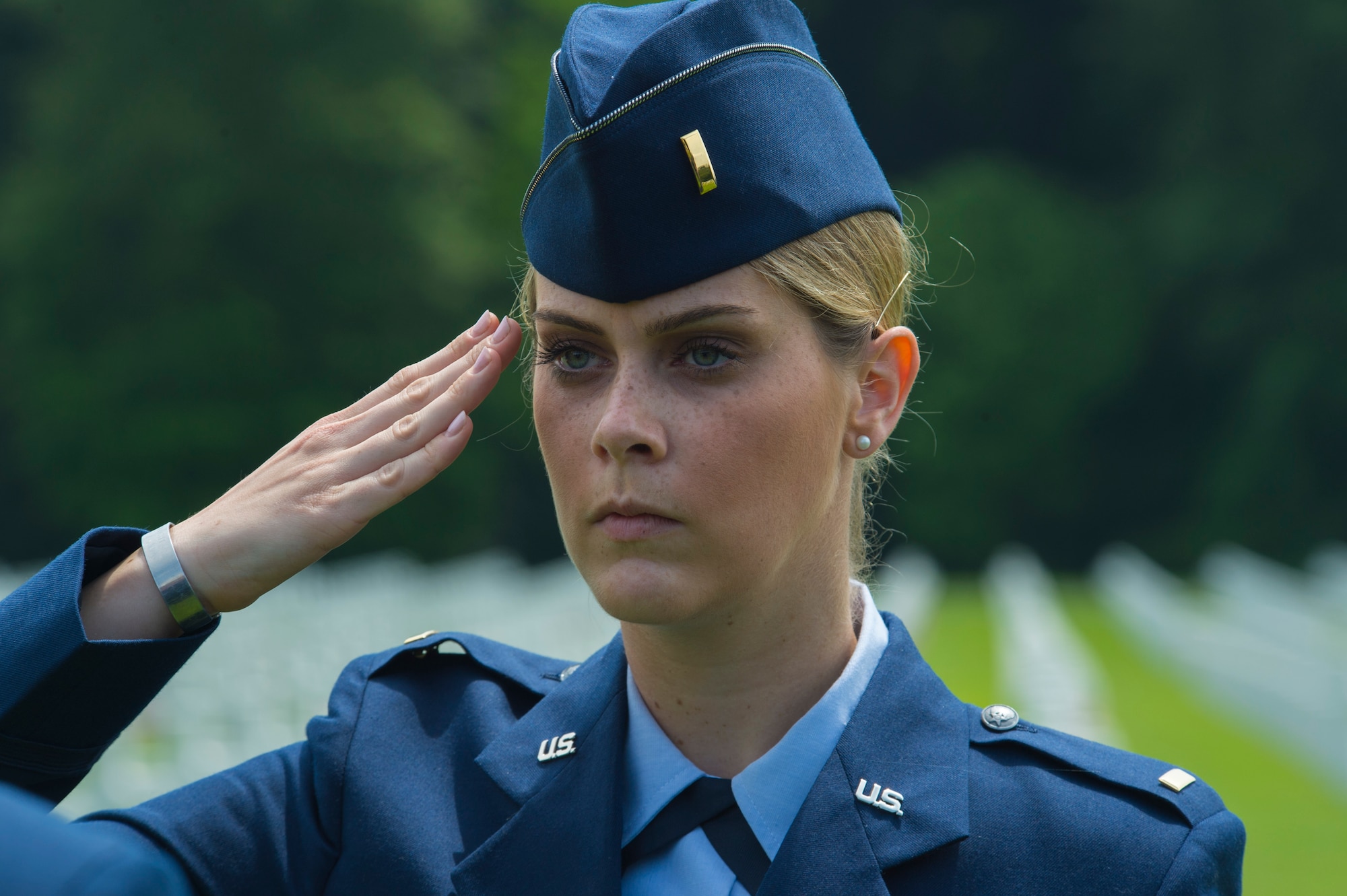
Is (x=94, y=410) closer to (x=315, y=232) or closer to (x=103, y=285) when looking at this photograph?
(x=103, y=285)

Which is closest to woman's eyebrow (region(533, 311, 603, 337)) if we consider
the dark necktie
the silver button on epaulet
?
the dark necktie

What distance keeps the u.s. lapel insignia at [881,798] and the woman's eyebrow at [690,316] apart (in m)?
0.80

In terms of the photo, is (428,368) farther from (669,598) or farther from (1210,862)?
(1210,862)

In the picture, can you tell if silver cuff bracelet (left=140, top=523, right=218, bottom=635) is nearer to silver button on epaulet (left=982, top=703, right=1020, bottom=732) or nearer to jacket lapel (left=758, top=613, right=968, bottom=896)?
jacket lapel (left=758, top=613, right=968, bottom=896)

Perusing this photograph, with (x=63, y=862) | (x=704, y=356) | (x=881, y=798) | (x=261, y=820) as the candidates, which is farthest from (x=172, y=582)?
(x=63, y=862)

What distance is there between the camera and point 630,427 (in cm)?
221

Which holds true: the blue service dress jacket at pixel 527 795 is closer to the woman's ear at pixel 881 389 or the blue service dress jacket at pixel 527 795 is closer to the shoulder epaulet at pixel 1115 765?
the shoulder epaulet at pixel 1115 765

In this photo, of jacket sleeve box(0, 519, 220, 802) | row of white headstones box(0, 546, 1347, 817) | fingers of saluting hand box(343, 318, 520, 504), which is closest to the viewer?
jacket sleeve box(0, 519, 220, 802)

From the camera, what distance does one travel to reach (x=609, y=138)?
234 cm

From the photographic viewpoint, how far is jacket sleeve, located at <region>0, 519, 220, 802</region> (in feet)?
7.11

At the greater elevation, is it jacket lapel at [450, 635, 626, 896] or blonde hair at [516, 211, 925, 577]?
blonde hair at [516, 211, 925, 577]

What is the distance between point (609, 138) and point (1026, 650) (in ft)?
42.8

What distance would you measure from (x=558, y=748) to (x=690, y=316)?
2.67ft

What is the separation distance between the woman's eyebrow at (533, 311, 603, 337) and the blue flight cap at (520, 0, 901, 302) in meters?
0.05
